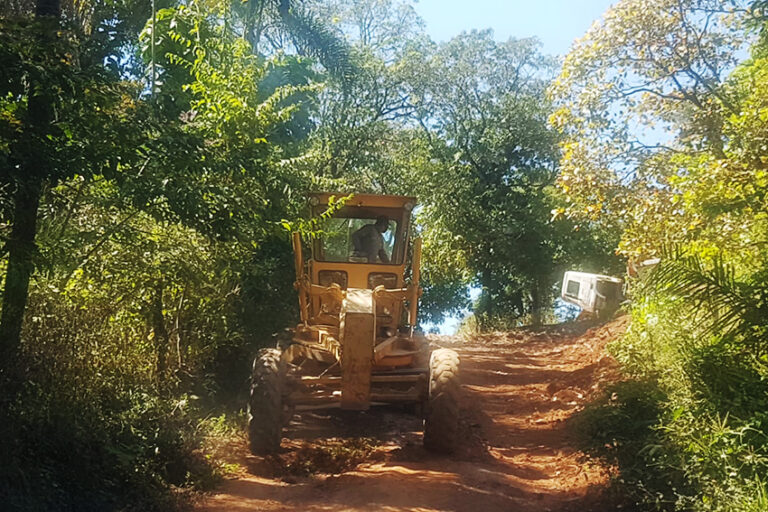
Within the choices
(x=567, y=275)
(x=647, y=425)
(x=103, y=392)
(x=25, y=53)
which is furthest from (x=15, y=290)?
(x=567, y=275)

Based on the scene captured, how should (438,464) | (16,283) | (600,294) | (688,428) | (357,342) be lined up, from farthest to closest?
1. (600,294)
2. (357,342)
3. (438,464)
4. (688,428)
5. (16,283)

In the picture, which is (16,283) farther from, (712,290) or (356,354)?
(712,290)

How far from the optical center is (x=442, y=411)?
8.30m

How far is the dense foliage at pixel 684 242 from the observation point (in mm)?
6121

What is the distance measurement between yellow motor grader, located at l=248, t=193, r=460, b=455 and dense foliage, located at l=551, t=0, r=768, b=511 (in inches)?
78.8

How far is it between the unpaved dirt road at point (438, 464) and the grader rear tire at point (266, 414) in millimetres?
161

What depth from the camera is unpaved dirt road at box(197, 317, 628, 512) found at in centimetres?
677

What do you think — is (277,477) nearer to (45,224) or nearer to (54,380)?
(54,380)

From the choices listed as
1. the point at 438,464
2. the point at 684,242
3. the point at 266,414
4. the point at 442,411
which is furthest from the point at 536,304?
the point at 266,414

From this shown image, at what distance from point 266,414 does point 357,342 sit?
51.2 inches

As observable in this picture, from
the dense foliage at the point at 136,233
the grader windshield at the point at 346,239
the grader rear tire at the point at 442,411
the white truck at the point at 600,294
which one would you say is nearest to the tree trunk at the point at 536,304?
the white truck at the point at 600,294

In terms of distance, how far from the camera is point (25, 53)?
5191mm

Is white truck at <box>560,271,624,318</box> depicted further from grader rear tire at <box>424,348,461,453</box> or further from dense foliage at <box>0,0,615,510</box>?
grader rear tire at <box>424,348,461,453</box>

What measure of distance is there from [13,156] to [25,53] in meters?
0.78
